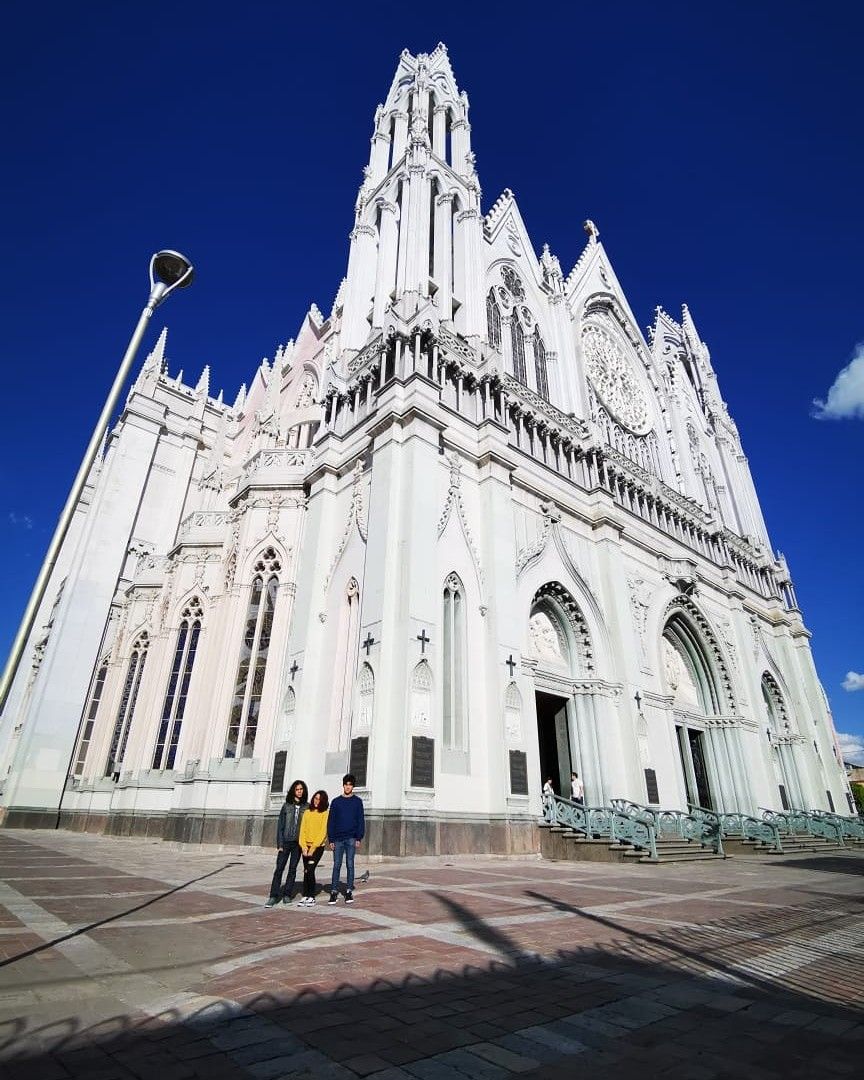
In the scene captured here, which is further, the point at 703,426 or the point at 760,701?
the point at 703,426

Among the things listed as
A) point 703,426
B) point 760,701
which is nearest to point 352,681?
point 760,701

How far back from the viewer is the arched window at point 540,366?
26281mm

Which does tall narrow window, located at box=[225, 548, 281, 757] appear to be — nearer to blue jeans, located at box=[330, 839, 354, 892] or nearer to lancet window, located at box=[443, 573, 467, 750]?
lancet window, located at box=[443, 573, 467, 750]

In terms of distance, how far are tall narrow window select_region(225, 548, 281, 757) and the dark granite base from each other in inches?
73.9

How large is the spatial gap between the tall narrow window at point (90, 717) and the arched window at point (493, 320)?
21379 millimetres

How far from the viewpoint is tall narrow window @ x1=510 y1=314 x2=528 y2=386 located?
2539cm

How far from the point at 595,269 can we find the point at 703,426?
12865 mm

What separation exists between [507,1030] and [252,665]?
1570cm

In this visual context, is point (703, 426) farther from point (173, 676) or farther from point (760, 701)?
point (173, 676)

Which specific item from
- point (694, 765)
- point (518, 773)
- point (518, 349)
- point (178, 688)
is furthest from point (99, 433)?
point (694, 765)

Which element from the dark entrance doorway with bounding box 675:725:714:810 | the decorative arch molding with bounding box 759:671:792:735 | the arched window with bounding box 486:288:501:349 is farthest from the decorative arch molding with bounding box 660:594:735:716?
the arched window with bounding box 486:288:501:349

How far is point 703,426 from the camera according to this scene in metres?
39.6

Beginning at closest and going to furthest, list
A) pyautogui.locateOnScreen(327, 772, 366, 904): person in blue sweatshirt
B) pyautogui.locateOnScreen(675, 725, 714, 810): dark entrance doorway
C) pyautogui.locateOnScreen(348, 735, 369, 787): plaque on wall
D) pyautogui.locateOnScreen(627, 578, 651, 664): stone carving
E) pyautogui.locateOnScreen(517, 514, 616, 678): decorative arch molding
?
pyautogui.locateOnScreen(327, 772, 366, 904): person in blue sweatshirt
pyautogui.locateOnScreen(348, 735, 369, 787): plaque on wall
pyautogui.locateOnScreen(517, 514, 616, 678): decorative arch molding
pyautogui.locateOnScreen(627, 578, 651, 664): stone carving
pyautogui.locateOnScreen(675, 725, 714, 810): dark entrance doorway

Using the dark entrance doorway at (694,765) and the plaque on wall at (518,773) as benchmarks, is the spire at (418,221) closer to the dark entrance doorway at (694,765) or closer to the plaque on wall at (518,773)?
the plaque on wall at (518,773)
